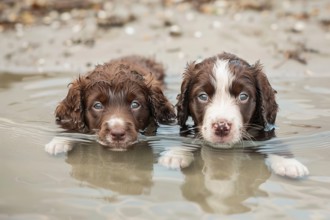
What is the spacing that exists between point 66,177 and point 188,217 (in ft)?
4.83

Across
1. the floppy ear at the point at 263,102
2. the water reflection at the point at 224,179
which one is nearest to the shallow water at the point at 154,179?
the water reflection at the point at 224,179

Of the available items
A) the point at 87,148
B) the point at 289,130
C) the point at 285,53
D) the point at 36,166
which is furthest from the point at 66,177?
the point at 285,53

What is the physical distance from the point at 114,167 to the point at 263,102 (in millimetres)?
1946

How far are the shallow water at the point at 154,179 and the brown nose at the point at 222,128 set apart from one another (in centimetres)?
31

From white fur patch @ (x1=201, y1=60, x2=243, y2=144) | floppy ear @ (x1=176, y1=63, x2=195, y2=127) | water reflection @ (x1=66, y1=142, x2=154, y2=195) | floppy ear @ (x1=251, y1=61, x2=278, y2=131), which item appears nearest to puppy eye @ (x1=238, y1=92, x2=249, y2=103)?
white fur patch @ (x1=201, y1=60, x2=243, y2=144)

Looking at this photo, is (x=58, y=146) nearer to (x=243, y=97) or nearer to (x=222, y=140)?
(x=222, y=140)

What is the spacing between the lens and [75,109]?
719cm

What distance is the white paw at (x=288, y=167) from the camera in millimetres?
5641

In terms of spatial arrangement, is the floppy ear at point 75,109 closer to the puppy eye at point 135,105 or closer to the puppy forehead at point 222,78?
the puppy eye at point 135,105

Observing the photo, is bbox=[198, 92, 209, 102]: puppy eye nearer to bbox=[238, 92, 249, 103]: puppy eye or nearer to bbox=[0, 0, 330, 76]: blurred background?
bbox=[238, 92, 249, 103]: puppy eye

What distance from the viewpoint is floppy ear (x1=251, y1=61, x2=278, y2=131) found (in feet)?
22.7

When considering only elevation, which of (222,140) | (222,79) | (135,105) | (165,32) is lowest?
(222,140)

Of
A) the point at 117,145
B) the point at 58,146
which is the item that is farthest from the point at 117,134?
the point at 58,146

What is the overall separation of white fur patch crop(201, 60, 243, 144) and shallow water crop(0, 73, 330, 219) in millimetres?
255
